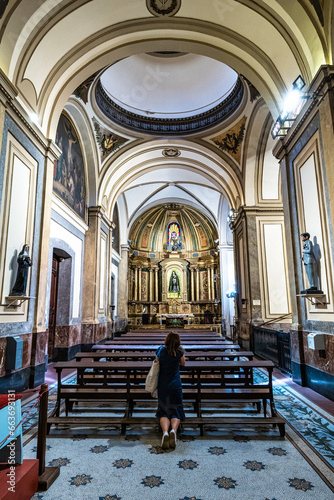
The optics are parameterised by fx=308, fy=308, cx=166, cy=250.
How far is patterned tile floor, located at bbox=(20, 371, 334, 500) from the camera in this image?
2.32 metres

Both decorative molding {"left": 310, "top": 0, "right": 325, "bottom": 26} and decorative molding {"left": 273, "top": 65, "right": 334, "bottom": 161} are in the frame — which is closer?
decorative molding {"left": 273, "top": 65, "right": 334, "bottom": 161}

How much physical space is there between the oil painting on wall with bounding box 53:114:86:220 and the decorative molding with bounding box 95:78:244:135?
150 centimetres

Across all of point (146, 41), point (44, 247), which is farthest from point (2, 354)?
point (146, 41)

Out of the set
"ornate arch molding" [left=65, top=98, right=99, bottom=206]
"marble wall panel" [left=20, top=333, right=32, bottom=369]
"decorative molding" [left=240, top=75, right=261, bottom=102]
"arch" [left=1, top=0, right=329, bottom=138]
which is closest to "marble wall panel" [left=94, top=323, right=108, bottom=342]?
"ornate arch molding" [left=65, top=98, right=99, bottom=206]

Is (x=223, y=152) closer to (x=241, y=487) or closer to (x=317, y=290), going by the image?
(x=317, y=290)

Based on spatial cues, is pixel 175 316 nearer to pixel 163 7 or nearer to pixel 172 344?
pixel 163 7

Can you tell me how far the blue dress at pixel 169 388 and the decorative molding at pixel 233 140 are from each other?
9313 millimetres

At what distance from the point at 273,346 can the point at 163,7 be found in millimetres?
8142

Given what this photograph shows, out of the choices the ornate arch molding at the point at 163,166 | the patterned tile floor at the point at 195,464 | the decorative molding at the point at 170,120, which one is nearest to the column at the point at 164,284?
the ornate arch molding at the point at 163,166

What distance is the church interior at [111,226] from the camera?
2.76m

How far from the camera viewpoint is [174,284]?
851 inches

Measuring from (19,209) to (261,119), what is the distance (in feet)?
26.3

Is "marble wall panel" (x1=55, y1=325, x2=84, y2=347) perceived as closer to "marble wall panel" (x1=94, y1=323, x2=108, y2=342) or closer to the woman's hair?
"marble wall panel" (x1=94, y1=323, x2=108, y2=342)

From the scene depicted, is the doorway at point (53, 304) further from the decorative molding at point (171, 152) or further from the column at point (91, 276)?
the decorative molding at point (171, 152)
